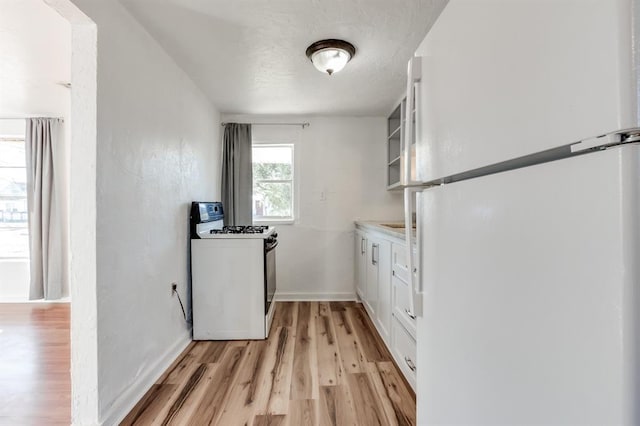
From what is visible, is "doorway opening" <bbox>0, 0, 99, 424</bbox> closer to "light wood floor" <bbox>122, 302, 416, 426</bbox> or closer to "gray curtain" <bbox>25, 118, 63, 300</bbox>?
"gray curtain" <bbox>25, 118, 63, 300</bbox>

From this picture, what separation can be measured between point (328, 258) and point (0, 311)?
376 centimetres

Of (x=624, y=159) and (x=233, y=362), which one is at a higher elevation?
(x=624, y=159)

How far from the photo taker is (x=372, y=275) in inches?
109

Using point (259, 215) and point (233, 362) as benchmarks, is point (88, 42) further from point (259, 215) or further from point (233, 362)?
point (259, 215)

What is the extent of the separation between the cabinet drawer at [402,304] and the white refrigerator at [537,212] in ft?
2.95

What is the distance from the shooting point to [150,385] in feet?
6.16

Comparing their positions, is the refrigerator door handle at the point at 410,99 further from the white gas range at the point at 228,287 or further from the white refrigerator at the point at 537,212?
the white gas range at the point at 228,287

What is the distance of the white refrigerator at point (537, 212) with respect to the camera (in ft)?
1.23

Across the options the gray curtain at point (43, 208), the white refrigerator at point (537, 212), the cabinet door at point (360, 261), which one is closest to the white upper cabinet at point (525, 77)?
the white refrigerator at point (537, 212)

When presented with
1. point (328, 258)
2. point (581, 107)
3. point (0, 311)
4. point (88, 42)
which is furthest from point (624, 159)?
point (0, 311)

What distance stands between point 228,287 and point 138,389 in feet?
3.08

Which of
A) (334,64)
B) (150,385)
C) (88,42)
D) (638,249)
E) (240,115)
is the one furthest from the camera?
(240,115)

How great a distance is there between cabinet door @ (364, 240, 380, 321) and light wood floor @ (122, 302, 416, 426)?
10.6 inches

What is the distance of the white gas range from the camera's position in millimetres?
2539
